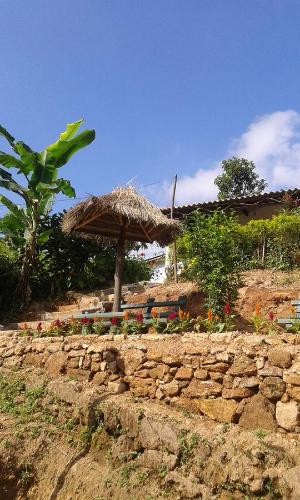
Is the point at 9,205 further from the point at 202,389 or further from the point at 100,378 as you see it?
the point at 202,389

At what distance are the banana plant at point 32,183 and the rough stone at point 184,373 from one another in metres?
6.09

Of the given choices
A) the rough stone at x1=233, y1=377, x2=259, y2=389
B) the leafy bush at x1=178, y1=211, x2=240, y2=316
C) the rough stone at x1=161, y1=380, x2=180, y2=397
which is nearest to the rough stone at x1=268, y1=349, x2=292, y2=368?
the rough stone at x1=233, y1=377, x2=259, y2=389

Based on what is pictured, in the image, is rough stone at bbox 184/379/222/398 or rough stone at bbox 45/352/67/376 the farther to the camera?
rough stone at bbox 45/352/67/376

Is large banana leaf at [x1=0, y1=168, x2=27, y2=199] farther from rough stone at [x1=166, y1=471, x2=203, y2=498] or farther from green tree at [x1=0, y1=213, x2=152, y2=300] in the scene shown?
rough stone at [x1=166, y1=471, x2=203, y2=498]

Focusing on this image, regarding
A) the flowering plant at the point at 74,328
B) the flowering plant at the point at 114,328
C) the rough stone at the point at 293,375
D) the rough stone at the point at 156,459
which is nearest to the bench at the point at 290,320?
the rough stone at the point at 293,375

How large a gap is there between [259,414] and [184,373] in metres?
1.02

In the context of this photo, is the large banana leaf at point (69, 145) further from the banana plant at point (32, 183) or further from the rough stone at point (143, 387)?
the rough stone at point (143, 387)

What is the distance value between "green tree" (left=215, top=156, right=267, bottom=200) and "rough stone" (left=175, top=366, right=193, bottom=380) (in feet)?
63.7

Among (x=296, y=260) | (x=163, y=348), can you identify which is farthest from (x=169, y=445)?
(x=296, y=260)

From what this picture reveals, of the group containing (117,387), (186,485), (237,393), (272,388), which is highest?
(272,388)

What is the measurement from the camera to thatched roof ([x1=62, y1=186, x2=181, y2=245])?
6757 mm

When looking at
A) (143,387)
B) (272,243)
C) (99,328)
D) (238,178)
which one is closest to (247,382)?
(143,387)

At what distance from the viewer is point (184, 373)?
4.63 metres

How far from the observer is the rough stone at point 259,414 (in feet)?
12.5
